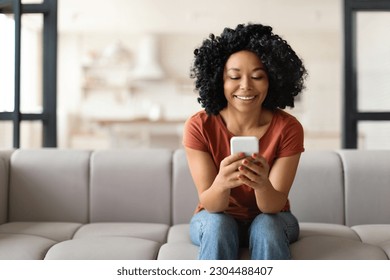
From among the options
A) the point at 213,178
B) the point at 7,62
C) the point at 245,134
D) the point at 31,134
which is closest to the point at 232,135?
the point at 245,134

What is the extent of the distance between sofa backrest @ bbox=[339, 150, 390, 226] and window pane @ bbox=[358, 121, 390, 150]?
0.54m

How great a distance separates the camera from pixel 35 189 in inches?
74.2

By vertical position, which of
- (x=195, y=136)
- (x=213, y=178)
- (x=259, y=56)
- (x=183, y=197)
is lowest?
(x=183, y=197)

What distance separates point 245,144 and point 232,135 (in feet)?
0.93

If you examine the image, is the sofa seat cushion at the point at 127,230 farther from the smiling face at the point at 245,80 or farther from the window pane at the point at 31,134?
the window pane at the point at 31,134

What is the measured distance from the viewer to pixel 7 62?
2.29 metres

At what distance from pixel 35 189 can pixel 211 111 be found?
2.84 feet

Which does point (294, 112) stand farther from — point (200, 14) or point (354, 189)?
point (354, 189)

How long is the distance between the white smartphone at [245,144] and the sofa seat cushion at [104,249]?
467 mm

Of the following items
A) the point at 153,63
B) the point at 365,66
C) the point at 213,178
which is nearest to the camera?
the point at 213,178

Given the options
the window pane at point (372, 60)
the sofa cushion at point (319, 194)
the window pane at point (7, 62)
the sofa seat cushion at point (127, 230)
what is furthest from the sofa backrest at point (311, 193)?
the window pane at point (7, 62)

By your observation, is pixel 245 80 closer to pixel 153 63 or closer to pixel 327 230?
pixel 327 230

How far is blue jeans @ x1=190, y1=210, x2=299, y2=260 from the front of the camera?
121cm
